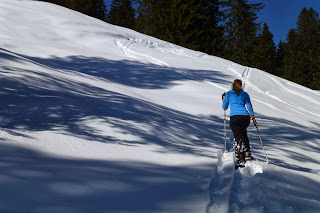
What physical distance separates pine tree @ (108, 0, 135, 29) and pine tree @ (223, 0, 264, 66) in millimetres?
20504

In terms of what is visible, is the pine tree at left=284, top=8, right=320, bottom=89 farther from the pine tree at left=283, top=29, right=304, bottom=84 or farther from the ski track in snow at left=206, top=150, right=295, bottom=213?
the ski track in snow at left=206, top=150, right=295, bottom=213

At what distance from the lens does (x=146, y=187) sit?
9.35 ft

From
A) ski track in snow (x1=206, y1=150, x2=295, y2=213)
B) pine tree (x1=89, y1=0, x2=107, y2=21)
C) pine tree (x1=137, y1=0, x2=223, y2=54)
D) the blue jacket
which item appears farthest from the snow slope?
pine tree (x1=89, y1=0, x2=107, y2=21)

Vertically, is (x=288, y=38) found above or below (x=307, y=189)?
above

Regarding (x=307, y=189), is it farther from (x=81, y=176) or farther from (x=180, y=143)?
(x=81, y=176)

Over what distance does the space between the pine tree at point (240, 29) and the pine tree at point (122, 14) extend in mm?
20504

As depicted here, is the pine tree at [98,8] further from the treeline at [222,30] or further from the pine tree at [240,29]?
the pine tree at [240,29]

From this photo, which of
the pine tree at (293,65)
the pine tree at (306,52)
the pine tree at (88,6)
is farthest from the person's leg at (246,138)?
the pine tree at (88,6)

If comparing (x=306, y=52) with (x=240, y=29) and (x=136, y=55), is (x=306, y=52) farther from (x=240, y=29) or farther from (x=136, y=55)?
(x=136, y=55)

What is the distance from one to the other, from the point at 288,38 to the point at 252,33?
1582cm

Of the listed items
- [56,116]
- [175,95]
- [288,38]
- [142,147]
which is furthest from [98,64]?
[288,38]

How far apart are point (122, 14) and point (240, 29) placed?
2519 cm

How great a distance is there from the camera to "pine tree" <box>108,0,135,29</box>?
1983 inches

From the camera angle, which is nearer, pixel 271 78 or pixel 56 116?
pixel 56 116
